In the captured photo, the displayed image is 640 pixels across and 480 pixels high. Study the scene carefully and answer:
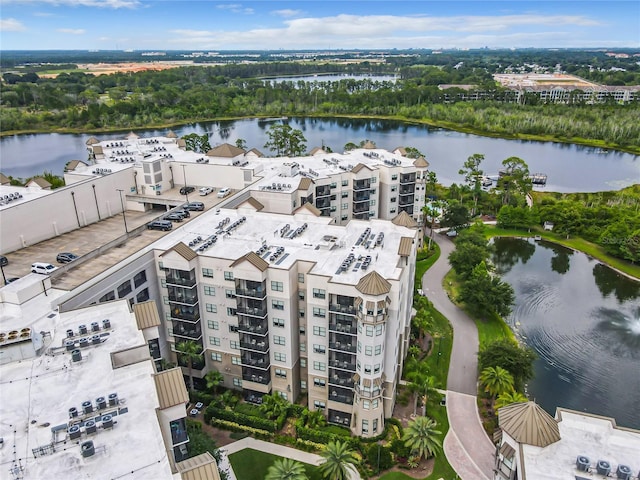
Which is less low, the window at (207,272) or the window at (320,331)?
the window at (207,272)

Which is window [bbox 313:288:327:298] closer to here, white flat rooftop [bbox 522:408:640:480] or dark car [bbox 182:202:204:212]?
white flat rooftop [bbox 522:408:640:480]

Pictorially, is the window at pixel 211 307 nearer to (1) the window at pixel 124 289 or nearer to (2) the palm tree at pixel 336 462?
(1) the window at pixel 124 289

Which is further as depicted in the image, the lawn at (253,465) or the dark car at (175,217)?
the dark car at (175,217)

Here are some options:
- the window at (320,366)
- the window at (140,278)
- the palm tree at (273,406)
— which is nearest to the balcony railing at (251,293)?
the window at (320,366)

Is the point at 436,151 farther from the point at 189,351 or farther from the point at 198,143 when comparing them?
the point at 189,351

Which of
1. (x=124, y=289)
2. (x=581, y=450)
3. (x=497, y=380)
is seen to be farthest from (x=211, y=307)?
(x=581, y=450)

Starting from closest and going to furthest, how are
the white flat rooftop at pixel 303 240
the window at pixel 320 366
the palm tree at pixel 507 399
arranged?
1. the palm tree at pixel 507 399
2. the white flat rooftop at pixel 303 240
3. the window at pixel 320 366
